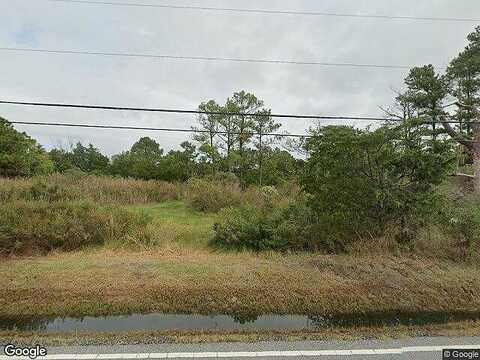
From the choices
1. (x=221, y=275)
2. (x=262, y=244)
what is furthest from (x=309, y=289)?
(x=262, y=244)

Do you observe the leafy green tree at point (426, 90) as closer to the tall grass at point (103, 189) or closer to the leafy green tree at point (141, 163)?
the tall grass at point (103, 189)

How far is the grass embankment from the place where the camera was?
17.1ft

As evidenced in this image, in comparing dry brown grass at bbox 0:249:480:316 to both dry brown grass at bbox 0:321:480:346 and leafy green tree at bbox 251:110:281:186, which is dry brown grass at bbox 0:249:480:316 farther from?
leafy green tree at bbox 251:110:281:186

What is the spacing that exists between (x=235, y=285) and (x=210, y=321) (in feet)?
3.35

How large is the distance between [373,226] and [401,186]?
1308 mm

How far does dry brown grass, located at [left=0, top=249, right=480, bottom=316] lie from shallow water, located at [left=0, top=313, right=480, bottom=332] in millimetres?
158

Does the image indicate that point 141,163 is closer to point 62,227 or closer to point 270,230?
point 62,227

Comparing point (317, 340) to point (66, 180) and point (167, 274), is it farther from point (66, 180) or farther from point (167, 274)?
point (66, 180)

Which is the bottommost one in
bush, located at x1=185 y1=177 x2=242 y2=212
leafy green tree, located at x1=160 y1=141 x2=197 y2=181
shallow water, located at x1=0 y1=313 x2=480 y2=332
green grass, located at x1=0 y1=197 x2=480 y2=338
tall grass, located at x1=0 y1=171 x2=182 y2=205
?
shallow water, located at x1=0 y1=313 x2=480 y2=332

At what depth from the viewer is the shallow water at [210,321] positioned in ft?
15.0

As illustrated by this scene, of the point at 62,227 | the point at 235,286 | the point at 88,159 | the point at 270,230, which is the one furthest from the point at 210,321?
the point at 88,159

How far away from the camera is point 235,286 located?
5.75 meters

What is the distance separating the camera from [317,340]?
3916 millimetres

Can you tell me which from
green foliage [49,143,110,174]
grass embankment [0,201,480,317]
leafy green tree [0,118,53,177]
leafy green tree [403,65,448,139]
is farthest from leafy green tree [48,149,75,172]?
leafy green tree [403,65,448,139]
